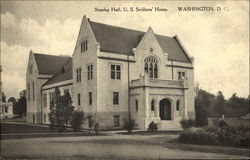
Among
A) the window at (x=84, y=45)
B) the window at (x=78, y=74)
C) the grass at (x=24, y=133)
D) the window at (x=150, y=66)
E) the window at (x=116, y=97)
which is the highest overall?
the window at (x=84, y=45)

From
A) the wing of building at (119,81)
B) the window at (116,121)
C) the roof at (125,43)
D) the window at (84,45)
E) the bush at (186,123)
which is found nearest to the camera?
the bush at (186,123)

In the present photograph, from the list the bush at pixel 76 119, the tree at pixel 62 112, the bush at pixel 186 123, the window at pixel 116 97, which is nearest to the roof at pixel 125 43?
the window at pixel 116 97

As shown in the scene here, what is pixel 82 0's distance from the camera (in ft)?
33.9

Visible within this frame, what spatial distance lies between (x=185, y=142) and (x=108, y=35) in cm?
1137


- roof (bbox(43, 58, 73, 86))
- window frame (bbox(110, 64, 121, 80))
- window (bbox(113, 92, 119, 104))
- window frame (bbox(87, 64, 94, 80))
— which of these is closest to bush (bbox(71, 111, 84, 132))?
window frame (bbox(87, 64, 94, 80))

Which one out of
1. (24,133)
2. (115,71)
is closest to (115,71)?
(115,71)

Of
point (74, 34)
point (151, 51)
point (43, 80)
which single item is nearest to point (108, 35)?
point (151, 51)

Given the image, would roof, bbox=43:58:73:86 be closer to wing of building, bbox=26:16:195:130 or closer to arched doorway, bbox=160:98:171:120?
wing of building, bbox=26:16:195:130

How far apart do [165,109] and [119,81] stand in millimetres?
4601

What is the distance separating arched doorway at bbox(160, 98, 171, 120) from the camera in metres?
24.6

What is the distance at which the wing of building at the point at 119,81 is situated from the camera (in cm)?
2142

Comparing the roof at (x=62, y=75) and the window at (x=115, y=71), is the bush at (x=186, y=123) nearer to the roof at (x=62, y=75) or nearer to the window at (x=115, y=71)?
the window at (x=115, y=71)

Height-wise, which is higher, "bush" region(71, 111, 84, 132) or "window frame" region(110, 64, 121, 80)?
"window frame" region(110, 64, 121, 80)

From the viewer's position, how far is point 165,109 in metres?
24.7
